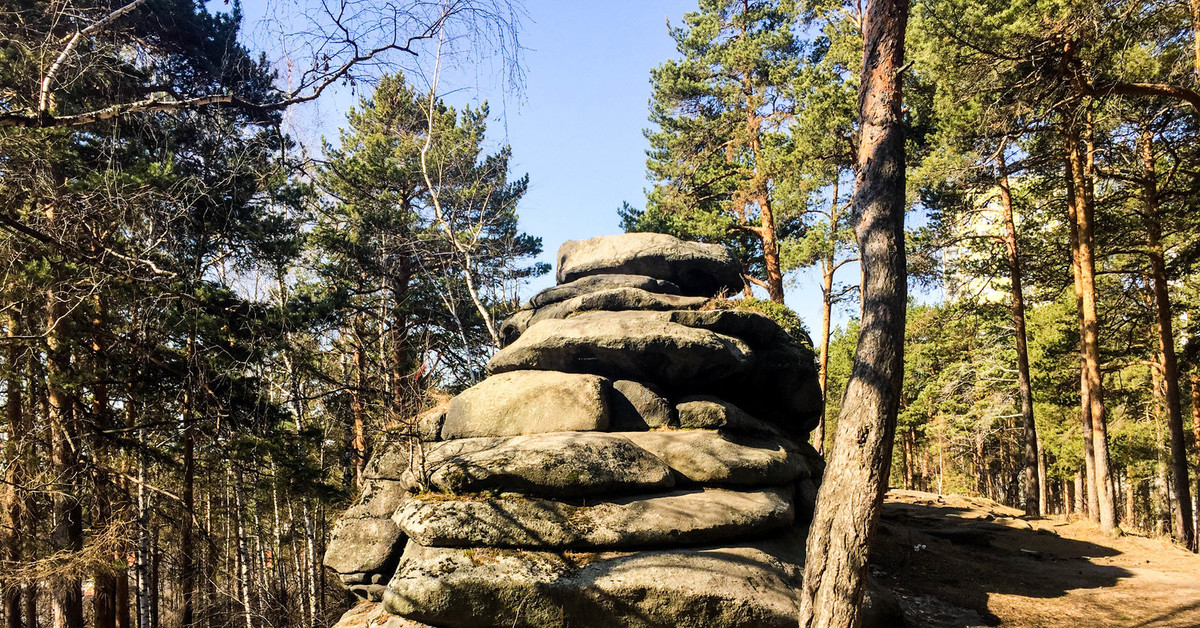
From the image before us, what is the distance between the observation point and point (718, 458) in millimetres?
8844

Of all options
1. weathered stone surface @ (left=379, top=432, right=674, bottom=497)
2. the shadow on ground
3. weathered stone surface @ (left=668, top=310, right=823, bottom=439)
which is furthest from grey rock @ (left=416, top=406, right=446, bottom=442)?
the shadow on ground

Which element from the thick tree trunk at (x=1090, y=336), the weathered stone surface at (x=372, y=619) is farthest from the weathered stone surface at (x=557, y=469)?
the thick tree trunk at (x=1090, y=336)

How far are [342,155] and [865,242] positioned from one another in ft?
51.4

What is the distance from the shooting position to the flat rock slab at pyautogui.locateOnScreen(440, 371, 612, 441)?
9.31m

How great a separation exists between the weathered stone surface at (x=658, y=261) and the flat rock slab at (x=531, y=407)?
3870 millimetres

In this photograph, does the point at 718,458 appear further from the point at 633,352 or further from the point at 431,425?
the point at 431,425

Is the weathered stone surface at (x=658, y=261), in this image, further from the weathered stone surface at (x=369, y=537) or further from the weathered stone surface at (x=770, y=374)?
the weathered stone surface at (x=369, y=537)

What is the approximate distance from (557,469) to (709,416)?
306 centimetres

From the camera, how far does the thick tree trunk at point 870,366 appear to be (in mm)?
5297

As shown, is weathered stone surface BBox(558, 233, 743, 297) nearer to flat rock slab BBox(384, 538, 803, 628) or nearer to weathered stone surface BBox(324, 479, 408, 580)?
weathered stone surface BBox(324, 479, 408, 580)

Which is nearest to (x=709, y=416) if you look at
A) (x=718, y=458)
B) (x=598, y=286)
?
(x=718, y=458)

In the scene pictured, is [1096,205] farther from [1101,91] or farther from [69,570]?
[69,570]

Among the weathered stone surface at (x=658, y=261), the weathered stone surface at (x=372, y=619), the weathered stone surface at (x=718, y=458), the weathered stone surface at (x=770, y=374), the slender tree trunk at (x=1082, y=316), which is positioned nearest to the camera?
the weathered stone surface at (x=372, y=619)

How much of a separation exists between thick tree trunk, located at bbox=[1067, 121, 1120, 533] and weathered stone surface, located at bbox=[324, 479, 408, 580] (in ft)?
46.8
